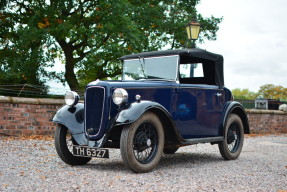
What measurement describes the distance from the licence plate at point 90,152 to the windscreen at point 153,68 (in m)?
1.87

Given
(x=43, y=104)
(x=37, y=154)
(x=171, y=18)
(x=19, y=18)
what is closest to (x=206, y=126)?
(x=37, y=154)

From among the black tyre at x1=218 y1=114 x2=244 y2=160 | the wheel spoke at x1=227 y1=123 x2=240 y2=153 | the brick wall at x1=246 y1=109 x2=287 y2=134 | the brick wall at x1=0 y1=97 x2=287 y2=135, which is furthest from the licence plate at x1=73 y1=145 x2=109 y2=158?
the brick wall at x1=246 y1=109 x2=287 y2=134

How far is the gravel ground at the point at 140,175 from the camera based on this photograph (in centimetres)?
474

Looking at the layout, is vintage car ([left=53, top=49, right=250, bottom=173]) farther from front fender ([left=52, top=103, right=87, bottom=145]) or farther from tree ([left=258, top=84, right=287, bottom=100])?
tree ([left=258, top=84, right=287, bottom=100])

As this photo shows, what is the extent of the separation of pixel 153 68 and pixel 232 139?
90.4 inches

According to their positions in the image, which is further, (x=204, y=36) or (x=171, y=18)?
(x=204, y=36)

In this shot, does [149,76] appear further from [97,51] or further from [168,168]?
[97,51]

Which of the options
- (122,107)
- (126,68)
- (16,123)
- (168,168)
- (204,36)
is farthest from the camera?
(204,36)

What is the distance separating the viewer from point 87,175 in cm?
543

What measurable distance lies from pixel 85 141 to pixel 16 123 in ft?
17.5

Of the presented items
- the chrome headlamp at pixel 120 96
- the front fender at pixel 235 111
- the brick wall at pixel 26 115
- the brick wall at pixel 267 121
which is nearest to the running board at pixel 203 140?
the front fender at pixel 235 111

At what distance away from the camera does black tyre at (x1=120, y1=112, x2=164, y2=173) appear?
549 centimetres

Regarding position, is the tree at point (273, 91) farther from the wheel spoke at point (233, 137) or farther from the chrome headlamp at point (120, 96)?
the chrome headlamp at point (120, 96)

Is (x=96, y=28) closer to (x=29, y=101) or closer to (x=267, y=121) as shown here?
(x=29, y=101)
